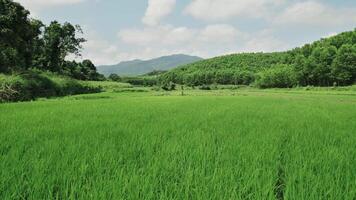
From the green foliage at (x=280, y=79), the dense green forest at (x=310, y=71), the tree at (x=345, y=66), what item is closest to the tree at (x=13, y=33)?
the dense green forest at (x=310, y=71)

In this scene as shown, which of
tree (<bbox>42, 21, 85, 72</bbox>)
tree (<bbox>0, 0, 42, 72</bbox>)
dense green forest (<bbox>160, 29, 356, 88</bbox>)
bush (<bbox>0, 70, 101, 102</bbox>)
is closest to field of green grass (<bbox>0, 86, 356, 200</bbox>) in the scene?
bush (<bbox>0, 70, 101, 102</bbox>)

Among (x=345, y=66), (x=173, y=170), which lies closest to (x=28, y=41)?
(x=173, y=170)

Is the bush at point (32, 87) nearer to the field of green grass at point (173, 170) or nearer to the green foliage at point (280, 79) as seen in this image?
the field of green grass at point (173, 170)

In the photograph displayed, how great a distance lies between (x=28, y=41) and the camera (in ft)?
94.1

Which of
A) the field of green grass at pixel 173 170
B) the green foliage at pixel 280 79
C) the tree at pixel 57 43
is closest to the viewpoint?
the field of green grass at pixel 173 170

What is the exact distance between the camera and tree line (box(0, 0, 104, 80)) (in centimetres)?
2391

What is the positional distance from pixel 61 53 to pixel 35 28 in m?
14.1

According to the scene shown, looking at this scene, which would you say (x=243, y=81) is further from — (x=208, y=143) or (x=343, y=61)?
(x=208, y=143)

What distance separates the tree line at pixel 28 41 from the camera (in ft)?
78.4

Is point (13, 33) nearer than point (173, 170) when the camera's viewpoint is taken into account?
No

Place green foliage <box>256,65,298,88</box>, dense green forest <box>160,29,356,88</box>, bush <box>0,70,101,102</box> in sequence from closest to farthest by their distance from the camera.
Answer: bush <box>0,70,101,102</box>
dense green forest <box>160,29,356,88</box>
green foliage <box>256,65,298,88</box>

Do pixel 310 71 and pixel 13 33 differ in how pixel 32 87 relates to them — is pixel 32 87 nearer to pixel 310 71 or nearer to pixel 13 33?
pixel 13 33

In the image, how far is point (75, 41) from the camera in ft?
141

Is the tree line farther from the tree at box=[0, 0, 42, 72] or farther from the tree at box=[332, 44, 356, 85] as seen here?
the tree at box=[332, 44, 356, 85]
